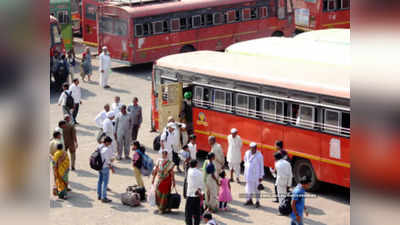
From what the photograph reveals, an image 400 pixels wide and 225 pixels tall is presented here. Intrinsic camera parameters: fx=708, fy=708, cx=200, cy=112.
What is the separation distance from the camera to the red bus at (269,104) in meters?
13.4

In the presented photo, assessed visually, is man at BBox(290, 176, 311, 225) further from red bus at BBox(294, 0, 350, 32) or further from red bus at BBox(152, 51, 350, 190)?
red bus at BBox(294, 0, 350, 32)

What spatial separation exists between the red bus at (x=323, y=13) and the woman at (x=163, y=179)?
19.4m

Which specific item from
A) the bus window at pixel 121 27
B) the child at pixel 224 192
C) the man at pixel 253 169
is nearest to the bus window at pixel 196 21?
the bus window at pixel 121 27

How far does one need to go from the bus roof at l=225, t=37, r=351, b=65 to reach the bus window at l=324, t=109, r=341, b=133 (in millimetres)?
2859

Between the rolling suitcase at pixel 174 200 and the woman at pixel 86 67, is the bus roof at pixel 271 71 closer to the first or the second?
the rolling suitcase at pixel 174 200

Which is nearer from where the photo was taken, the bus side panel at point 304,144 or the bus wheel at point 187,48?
the bus side panel at point 304,144

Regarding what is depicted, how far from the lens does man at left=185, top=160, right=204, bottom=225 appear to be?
11492mm

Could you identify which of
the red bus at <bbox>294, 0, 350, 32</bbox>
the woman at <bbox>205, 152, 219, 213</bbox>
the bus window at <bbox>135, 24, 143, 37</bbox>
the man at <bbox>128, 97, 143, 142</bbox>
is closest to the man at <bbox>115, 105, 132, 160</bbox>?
the man at <bbox>128, 97, 143, 142</bbox>

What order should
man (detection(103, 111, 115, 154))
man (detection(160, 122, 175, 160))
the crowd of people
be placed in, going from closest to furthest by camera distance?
the crowd of people, man (detection(160, 122, 175, 160)), man (detection(103, 111, 115, 154))

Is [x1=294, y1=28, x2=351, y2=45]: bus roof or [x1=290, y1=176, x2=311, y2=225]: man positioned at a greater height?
[x1=294, y1=28, x2=351, y2=45]: bus roof

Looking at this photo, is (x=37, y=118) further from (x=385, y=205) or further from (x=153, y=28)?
(x=153, y=28)

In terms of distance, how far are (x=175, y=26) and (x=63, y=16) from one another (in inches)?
228

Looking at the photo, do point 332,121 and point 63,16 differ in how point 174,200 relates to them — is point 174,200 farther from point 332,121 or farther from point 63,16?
point 63,16

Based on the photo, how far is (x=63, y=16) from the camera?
29.5 metres
